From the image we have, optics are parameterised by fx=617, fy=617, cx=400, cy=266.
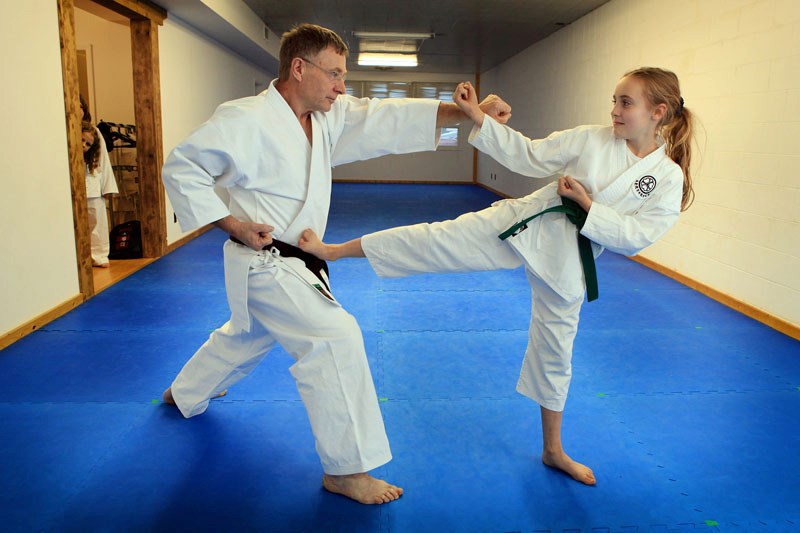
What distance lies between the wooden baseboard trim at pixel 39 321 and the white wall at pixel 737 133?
14.3ft

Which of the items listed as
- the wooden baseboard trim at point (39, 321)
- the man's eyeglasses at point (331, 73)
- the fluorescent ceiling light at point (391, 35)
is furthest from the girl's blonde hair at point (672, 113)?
the fluorescent ceiling light at point (391, 35)

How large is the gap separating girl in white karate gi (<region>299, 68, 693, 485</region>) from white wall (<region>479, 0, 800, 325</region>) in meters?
2.33

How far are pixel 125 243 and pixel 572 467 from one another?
4724 mm

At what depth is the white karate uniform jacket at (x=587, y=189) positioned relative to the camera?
1.88 meters

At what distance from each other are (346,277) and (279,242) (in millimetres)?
2988

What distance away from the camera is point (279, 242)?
194 centimetres

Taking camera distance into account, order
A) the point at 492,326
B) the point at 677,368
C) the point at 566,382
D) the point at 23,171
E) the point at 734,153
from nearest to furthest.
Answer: the point at 566,382
the point at 677,368
the point at 23,171
the point at 492,326
the point at 734,153

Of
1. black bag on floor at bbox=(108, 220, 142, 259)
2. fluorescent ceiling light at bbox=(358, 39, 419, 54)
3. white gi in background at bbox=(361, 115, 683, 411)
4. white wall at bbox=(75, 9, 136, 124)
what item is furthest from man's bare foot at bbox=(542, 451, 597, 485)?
fluorescent ceiling light at bbox=(358, 39, 419, 54)

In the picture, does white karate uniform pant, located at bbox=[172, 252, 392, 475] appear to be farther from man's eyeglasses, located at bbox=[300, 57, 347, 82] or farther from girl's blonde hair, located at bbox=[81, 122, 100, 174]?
girl's blonde hair, located at bbox=[81, 122, 100, 174]

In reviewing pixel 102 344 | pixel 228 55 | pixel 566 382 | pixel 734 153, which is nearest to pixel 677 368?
pixel 566 382

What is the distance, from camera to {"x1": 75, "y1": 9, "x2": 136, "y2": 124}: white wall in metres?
6.79

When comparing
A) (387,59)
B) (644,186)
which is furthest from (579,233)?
(387,59)

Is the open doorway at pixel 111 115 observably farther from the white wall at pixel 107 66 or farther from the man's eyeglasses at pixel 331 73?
the man's eyeglasses at pixel 331 73

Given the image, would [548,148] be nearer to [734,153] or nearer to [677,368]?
[677,368]
